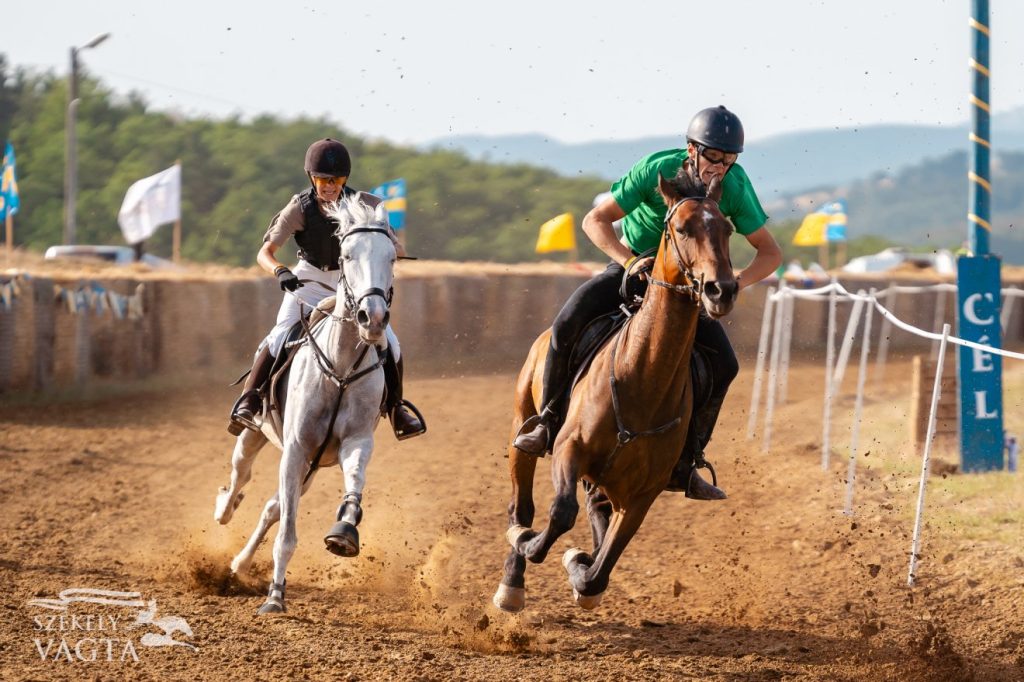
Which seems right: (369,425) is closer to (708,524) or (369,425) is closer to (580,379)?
(580,379)

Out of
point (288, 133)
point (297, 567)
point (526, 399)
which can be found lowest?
point (297, 567)

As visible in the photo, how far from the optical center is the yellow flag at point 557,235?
26.7 metres

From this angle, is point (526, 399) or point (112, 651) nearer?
point (112, 651)

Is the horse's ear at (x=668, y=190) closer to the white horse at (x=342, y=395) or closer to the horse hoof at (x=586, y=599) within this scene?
the white horse at (x=342, y=395)

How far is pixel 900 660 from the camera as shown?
755 cm

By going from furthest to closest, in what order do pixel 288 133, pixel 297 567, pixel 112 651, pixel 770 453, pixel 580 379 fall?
1. pixel 288 133
2. pixel 770 453
3. pixel 297 567
4. pixel 580 379
5. pixel 112 651

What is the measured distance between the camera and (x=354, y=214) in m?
8.00

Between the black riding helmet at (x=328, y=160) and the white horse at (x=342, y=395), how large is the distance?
0.27 metres

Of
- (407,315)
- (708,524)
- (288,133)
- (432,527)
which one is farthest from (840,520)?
(288,133)

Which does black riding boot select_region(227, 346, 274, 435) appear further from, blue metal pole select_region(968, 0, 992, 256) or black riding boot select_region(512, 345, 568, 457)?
blue metal pole select_region(968, 0, 992, 256)

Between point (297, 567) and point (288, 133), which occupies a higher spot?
point (288, 133)

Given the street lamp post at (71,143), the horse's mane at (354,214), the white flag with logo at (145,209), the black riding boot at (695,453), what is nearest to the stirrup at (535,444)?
the black riding boot at (695,453)

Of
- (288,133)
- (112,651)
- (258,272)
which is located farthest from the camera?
(288,133)

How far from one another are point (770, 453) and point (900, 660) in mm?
8062
